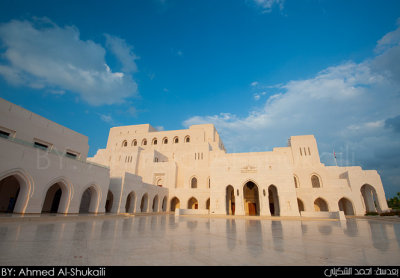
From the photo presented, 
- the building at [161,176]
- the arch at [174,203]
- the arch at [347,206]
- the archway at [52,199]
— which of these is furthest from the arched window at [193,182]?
the arch at [347,206]

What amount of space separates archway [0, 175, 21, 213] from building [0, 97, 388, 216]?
65 millimetres

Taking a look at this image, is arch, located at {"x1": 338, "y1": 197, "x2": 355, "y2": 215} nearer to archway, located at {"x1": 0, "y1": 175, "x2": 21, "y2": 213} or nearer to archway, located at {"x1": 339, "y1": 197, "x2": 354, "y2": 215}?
archway, located at {"x1": 339, "y1": 197, "x2": 354, "y2": 215}

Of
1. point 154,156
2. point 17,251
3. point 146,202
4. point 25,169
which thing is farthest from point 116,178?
point 17,251

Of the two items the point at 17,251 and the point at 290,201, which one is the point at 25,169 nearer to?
the point at 17,251

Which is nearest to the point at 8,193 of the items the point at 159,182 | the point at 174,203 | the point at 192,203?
the point at 159,182

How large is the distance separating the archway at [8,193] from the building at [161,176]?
6cm

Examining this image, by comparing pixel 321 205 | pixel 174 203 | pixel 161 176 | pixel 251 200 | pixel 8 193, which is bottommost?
pixel 174 203

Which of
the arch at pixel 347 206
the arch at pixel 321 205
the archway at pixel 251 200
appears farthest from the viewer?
the archway at pixel 251 200

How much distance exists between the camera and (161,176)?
34719mm

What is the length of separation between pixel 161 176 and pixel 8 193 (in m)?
20.6

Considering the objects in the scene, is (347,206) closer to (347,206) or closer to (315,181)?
(347,206)

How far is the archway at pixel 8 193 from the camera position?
16.6m

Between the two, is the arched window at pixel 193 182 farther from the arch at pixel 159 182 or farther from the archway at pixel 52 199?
the archway at pixel 52 199

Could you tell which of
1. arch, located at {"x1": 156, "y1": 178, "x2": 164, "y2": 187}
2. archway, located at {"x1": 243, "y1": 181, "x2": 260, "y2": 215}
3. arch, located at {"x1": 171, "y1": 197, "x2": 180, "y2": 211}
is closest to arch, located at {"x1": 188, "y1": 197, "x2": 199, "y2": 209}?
arch, located at {"x1": 171, "y1": 197, "x2": 180, "y2": 211}
